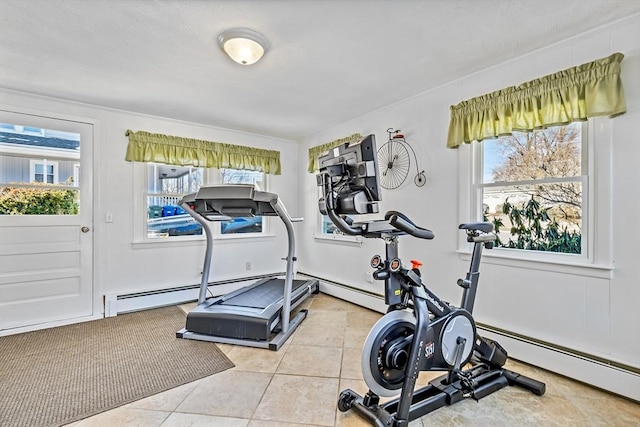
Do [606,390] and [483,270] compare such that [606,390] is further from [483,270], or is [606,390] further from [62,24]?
[62,24]

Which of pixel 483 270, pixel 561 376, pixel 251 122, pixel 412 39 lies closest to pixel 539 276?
pixel 483 270

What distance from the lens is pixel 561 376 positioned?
223 cm

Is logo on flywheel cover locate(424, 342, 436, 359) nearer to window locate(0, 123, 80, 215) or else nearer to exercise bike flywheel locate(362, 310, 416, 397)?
exercise bike flywheel locate(362, 310, 416, 397)

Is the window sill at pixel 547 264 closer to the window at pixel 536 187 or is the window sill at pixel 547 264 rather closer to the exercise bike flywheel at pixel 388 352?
the window at pixel 536 187

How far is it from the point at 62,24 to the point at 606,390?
4305 mm

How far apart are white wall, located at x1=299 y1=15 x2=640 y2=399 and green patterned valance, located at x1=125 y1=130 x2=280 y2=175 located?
1760 millimetres

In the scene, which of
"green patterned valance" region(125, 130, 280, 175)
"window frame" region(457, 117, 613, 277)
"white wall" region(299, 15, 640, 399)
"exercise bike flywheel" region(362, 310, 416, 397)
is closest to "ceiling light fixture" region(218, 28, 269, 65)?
"white wall" region(299, 15, 640, 399)

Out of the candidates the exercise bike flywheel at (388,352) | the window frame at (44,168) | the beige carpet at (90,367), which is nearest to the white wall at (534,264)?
the exercise bike flywheel at (388,352)

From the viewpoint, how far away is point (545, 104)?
224 centimetres

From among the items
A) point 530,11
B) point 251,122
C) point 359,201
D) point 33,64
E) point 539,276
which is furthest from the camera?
point 251,122

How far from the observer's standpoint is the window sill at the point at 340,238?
4043 mm

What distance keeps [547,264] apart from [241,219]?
377 centimetres

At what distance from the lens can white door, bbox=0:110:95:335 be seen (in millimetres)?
3084

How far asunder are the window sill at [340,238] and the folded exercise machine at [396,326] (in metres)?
2.07
